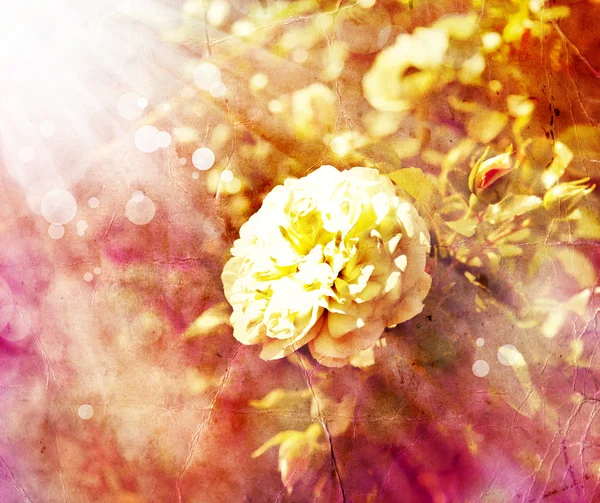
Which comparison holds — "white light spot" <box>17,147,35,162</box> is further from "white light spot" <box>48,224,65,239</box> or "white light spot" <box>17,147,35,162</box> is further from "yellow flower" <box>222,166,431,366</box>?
"yellow flower" <box>222,166,431,366</box>

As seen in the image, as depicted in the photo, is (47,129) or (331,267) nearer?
(331,267)

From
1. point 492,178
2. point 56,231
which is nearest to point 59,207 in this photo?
point 56,231

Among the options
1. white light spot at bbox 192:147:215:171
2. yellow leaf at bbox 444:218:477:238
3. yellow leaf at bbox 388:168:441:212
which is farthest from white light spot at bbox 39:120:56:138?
yellow leaf at bbox 444:218:477:238

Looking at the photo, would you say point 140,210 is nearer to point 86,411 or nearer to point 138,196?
point 138,196

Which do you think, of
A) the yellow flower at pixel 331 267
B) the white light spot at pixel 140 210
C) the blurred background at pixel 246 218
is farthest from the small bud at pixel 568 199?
the white light spot at pixel 140 210

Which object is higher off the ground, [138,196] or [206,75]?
[206,75]

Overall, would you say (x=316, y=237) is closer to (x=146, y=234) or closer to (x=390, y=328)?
(x=390, y=328)
